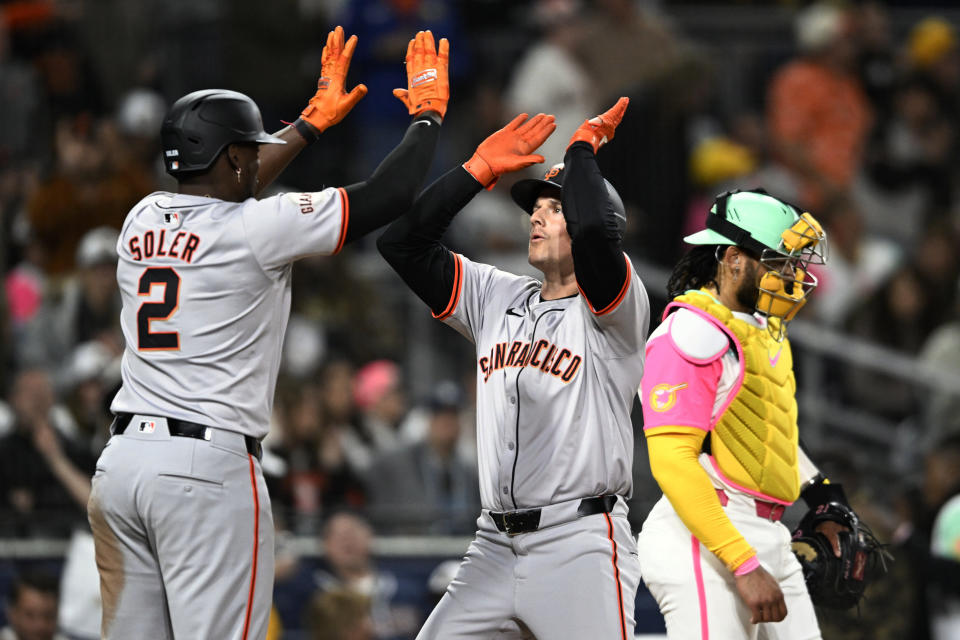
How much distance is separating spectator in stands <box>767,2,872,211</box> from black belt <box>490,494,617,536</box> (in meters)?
7.19

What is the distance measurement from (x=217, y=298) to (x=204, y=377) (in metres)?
0.25

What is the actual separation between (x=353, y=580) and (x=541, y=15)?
193 inches

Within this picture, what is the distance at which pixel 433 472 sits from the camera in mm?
9969

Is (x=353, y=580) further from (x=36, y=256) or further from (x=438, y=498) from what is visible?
(x=36, y=256)

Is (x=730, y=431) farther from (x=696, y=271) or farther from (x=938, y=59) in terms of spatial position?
(x=938, y=59)

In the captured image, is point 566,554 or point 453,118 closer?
point 566,554

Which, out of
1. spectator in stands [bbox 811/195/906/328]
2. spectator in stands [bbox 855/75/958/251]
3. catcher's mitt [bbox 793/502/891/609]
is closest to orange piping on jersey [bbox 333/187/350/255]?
catcher's mitt [bbox 793/502/891/609]

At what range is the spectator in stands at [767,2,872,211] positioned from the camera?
11.9 metres

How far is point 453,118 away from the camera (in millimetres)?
11742

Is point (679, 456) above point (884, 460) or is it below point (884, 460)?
above

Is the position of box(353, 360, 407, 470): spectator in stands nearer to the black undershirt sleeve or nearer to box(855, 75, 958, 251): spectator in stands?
box(855, 75, 958, 251): spectator in stands

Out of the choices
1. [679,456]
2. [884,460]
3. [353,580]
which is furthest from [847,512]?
[884,460]

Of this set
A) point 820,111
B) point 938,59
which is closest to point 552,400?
point 820,111

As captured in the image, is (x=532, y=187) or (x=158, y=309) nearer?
(x=158, y=309)
